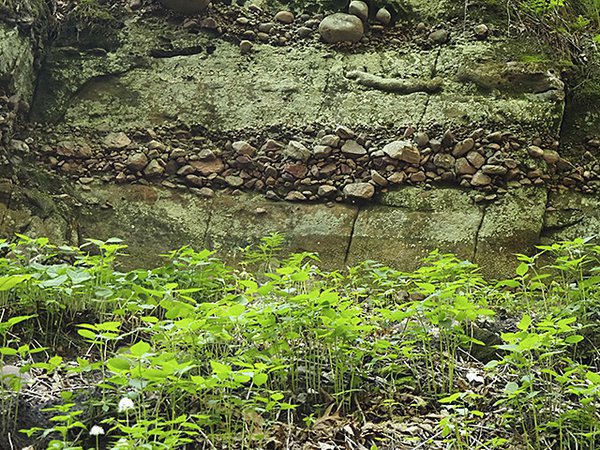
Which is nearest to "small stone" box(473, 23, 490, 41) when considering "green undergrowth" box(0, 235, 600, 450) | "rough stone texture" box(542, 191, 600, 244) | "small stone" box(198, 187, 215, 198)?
"rough stone texture" box(542, 191, 600, 244)

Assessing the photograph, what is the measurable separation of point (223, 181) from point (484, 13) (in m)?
2.77

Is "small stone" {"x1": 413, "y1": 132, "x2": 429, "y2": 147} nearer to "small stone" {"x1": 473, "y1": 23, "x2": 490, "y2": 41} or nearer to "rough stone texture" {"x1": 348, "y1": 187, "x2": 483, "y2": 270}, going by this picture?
"rough stone texture" {"x1": 348, "y1": 187, "x2": 483, "y2": 270}

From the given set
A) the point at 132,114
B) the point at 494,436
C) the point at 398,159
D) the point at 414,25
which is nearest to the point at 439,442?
the point at 494,436

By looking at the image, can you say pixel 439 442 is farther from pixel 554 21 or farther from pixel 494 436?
pixel 554 21

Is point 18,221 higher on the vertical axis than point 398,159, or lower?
lower

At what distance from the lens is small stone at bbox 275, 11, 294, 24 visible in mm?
5697

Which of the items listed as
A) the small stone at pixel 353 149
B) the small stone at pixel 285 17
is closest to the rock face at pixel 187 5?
the small stone at pixel 285 17

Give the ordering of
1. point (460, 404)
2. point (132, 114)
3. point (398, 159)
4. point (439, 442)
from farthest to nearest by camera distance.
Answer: point (132, 114), point (398, 159), point (460, 404), point (439, 442)

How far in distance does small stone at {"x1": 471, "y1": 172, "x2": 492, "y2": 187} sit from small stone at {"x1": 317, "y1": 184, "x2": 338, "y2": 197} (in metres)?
1.06

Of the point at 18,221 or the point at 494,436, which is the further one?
the point at 18,221

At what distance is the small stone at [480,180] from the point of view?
4.73 meters

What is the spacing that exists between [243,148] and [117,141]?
1038 millimetres

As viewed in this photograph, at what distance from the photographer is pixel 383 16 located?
5578mm

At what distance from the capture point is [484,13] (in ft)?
18.1
